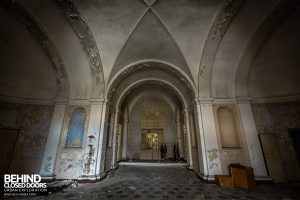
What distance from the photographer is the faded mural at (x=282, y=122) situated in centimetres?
572

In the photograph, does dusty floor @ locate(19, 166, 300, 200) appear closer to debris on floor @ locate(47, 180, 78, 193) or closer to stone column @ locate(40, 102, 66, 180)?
debris on floor @ locate(47, 180, 78, 193)

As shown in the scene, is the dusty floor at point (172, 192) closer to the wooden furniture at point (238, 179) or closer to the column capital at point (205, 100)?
the wooden furniture at point (238, 179)

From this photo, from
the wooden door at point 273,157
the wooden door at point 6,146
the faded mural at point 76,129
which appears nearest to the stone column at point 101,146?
the faded mural at point 76,129

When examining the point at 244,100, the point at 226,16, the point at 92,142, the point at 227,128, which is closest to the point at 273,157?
the point at 227,128

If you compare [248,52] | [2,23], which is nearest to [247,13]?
[248,52]

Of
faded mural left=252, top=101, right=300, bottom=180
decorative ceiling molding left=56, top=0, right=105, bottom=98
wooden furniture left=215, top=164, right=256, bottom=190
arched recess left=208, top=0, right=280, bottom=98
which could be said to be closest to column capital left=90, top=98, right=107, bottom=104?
decorative ceiling molding left=56, top=0, right=105, bottom=98

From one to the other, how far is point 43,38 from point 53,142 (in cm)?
418

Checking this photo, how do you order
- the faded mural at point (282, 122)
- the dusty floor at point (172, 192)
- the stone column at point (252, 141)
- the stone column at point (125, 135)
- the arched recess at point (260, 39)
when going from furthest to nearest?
the stone column at point (125, 135) < the faded mural at point (282, 122) < the stone column at point (252, 141) < the arched recess at point (260, 39) < the dusty floor at point (172, 192)

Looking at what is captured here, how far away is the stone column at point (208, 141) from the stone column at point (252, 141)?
4.17 ft

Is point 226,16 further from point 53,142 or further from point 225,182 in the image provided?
point 53,142

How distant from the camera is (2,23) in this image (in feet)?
15.4

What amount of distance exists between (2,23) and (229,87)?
355 inches

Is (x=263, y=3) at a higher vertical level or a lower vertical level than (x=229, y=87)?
higher

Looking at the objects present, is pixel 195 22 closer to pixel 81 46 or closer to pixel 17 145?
pixel 81 46
